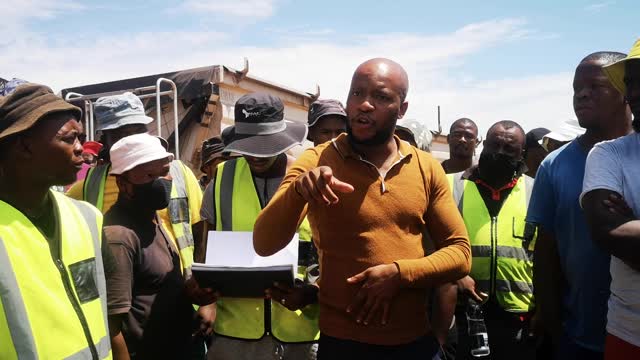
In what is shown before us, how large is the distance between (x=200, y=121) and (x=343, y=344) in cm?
552

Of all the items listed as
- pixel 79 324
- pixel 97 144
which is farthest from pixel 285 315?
pixel 97 144

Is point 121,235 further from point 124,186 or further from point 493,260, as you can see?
point 493,260

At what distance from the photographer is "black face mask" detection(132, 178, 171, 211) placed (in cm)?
308

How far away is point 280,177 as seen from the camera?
3.20 meters

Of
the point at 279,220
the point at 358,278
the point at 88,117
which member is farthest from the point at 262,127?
the point at 88,117

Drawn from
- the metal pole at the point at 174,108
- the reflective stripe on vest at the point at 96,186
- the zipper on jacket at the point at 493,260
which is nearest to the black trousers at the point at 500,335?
the zipper on jacket at the point at 493,260

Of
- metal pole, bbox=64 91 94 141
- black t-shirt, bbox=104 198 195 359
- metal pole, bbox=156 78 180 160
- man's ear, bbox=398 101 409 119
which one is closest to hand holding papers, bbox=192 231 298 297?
A: black t-shirt, bbox=104 198 195 359

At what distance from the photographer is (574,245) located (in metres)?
2.79

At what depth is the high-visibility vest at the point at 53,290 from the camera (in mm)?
1823

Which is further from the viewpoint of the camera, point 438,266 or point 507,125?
point 507,125

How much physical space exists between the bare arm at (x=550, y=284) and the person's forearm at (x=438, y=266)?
80 centimetres

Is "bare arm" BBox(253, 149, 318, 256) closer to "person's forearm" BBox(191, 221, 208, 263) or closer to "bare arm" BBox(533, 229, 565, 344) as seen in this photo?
"person's forearm" BBox(191, 221, 208, 263)

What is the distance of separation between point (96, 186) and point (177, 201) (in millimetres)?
530

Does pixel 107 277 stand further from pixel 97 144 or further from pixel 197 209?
pixel 97 144
